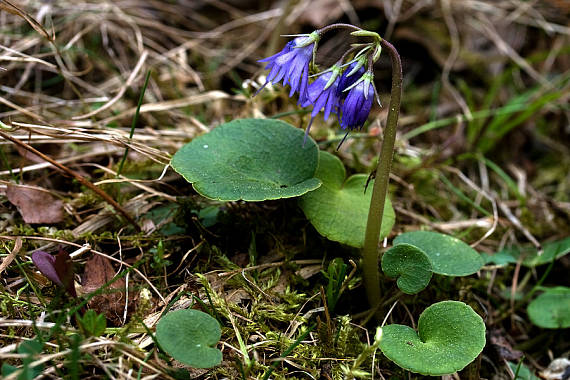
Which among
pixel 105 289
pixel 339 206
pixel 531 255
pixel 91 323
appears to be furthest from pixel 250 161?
pixel 531 255

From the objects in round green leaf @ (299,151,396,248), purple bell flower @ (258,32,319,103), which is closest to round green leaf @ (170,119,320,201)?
round green leaf @ (299,151,396,248)

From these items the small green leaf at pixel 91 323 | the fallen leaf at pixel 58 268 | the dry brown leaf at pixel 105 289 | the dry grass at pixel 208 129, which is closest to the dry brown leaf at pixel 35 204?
the dry grass at pixel 208 129

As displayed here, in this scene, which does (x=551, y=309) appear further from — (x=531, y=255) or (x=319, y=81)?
(x=319, y=81)

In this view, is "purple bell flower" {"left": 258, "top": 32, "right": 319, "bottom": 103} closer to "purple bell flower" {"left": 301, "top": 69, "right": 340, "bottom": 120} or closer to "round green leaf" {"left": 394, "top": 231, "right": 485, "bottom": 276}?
"purple bell flower" {"left": 301, "top": 69, "right": 340, "bottom": 120}

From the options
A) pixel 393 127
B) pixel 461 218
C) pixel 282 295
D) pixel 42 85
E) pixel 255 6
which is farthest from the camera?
pixel 255 6

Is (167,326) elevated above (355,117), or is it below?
below

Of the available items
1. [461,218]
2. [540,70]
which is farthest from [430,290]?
[540,70]

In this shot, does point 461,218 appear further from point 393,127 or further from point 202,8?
point 202,8
